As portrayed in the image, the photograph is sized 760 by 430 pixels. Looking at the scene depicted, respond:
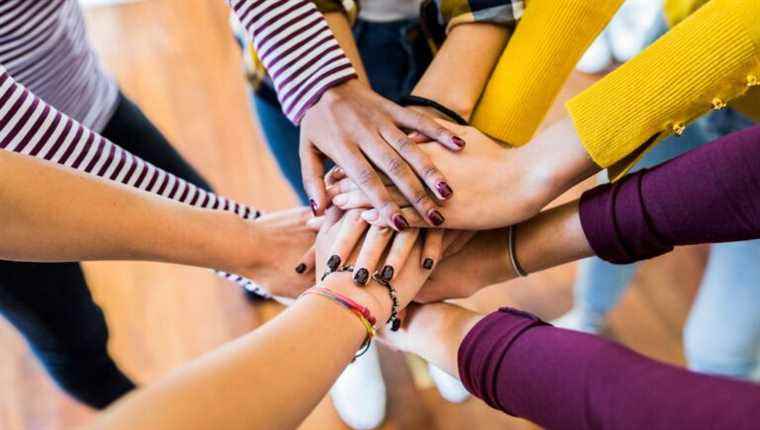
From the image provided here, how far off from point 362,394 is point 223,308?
47 cm

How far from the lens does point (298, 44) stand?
84cm

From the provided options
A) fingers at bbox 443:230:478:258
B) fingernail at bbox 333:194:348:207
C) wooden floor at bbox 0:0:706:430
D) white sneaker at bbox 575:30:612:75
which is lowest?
wooden floor at bbox 0:0:706:430

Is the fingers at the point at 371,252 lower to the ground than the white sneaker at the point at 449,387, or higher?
higher

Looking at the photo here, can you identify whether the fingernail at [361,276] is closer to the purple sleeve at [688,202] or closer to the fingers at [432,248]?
the fingers at [432,248]

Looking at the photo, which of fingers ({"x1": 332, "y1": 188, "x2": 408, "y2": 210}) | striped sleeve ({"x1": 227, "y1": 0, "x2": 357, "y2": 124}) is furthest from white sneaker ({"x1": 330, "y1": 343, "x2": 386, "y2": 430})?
striped sleeve ({"x1": 227, "y1": 0, "x2": 357, "y2": 124})

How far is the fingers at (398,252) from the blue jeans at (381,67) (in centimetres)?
29

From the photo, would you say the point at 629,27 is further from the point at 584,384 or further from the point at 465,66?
the point at 584,384

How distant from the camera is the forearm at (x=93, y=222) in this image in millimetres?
608

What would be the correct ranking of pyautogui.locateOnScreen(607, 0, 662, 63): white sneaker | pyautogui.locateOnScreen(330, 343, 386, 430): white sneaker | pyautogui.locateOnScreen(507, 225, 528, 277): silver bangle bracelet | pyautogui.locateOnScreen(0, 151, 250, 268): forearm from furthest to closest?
pyautogui.locateOnScreen(607, 0, 662, 63): white sneaker, pyautogui.locateOnScreen(330, 343, 386, 430): white sneaker, pyautogui.locateOnScreen(507, 225, 528, 277): silver bangle bracelet, pyautogui.locateOnScreen(0, 151, 250, 268): forearm

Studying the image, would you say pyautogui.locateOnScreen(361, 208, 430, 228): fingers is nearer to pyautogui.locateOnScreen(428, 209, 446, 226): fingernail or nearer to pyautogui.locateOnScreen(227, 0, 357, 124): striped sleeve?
pyautogui.locateOnScreen(428, 209, 446, 226): fingernail

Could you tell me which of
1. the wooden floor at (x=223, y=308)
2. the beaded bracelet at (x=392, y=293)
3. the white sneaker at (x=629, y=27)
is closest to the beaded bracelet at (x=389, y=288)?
the beaded bracelet at (x=392, y=293)

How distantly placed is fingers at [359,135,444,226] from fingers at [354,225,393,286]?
0.03 meters

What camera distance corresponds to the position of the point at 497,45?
0.89m

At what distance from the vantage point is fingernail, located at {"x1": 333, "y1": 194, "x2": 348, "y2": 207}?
33.3 inches
